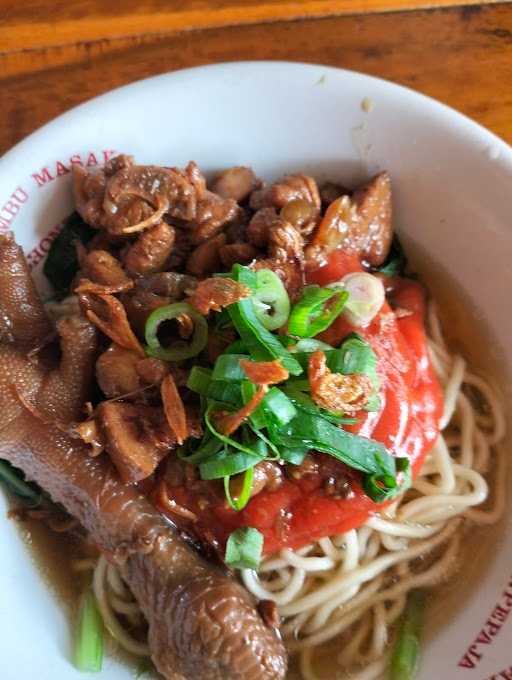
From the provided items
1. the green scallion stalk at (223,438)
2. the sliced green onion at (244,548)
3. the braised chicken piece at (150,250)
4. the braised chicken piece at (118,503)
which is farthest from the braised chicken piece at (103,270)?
the sliced green onion at (244,548)

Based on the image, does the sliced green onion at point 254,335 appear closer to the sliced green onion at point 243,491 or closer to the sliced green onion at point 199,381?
the sliced green onion at point 199,381

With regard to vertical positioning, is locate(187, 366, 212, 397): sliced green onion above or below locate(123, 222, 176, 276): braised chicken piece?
below

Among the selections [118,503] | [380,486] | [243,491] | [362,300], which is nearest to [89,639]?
[118,503]

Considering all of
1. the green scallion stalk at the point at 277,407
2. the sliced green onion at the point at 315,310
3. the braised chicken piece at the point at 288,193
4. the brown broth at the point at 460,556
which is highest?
the braised chicken piece at the point at 288,193

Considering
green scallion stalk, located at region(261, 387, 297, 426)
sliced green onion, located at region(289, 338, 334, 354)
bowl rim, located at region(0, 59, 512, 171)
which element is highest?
bowl rim, located at region(0, 59, 512, 171)

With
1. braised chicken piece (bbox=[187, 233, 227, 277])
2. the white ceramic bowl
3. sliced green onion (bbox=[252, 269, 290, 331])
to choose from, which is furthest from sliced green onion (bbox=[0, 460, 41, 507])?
sliced green onion (bbox=[252, 269, 290, 331])

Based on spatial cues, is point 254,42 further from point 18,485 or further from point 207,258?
point 18,485

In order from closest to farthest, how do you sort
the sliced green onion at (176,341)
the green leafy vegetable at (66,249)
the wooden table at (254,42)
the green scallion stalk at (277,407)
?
1. the green scallion stalk at (277,407)
2. the sliced green onion at (176,341)
3. the green leafy vegetable at (66,249)
4. the wooden table at (254,42)

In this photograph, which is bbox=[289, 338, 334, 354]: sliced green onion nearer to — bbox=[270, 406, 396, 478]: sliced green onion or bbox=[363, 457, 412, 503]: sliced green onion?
bbox=[270, 406, 396, 478]: sliced green onion
